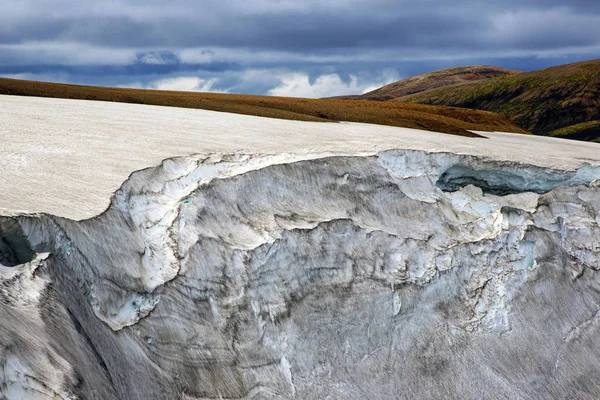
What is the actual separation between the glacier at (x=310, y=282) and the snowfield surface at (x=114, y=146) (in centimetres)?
30

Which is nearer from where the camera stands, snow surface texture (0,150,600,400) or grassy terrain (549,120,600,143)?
snow surface texture (0,150,600,400)

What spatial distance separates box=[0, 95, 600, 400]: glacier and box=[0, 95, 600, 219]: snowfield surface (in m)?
0.30

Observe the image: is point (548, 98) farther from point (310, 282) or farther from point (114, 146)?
point (310, 282)

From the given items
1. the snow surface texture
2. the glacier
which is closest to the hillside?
the glacier

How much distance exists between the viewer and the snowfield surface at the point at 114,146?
416 inches

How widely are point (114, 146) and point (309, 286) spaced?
6065 mm

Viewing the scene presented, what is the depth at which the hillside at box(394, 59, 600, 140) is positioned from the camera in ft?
456

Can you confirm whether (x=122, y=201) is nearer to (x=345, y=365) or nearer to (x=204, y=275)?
(x=204, y=275)

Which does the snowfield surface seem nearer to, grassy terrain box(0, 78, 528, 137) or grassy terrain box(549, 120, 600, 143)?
grassy terrain box(0, 78, 528, 137)

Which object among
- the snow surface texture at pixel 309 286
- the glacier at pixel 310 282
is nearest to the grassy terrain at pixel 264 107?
the glacier at pixel 310 282

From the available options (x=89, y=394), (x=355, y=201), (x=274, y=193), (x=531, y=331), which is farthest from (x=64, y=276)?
(x=531, y=331)

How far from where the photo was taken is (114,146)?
564 inches

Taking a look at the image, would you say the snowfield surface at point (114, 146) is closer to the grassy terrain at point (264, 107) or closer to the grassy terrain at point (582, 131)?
the grassy terrain at point (264, 107)

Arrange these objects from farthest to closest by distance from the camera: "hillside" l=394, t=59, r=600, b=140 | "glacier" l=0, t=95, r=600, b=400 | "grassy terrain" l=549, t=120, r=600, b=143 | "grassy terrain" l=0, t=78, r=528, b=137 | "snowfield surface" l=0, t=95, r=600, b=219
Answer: "hillside" l=394, t=59, r=600, b=140
"grassy terrain" l=549, t=120, r=600, b=143
"grassy terrain" l=0, t=78, r=528, b=137
"snowfield surface" l=0, t=95, r=600, b=219
"glacier" l=0, t=95, r=600, b=400
